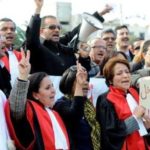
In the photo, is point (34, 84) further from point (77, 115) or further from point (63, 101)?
point (77, 115)

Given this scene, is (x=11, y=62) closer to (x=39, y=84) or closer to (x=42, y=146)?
(x=39, y=84)

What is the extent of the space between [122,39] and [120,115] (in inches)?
107

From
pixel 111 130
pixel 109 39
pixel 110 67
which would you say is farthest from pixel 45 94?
pixel 109 39

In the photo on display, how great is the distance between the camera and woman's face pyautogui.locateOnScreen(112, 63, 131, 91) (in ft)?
14.9

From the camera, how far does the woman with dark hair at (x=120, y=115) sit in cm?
429

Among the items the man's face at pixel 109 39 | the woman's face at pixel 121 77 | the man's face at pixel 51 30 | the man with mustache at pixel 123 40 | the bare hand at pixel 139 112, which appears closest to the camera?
the bare hand at pixel 139 112

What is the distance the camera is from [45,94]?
4020 millimetres

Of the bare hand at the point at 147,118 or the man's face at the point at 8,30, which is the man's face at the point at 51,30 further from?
the bare hand at the point at 147,118

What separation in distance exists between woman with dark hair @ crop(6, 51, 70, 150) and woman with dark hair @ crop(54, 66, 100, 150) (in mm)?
137

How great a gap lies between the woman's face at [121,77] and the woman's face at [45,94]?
29.9 inches

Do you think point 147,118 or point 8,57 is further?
point 8,57

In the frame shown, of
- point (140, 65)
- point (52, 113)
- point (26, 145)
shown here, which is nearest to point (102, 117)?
point (52, 113)

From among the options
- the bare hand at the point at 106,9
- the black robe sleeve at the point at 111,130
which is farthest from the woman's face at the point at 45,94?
the bare hand at the point at 106,9

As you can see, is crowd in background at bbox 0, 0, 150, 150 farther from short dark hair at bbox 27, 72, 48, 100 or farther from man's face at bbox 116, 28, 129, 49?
man's face at bbox 116, 28, 129, 49
